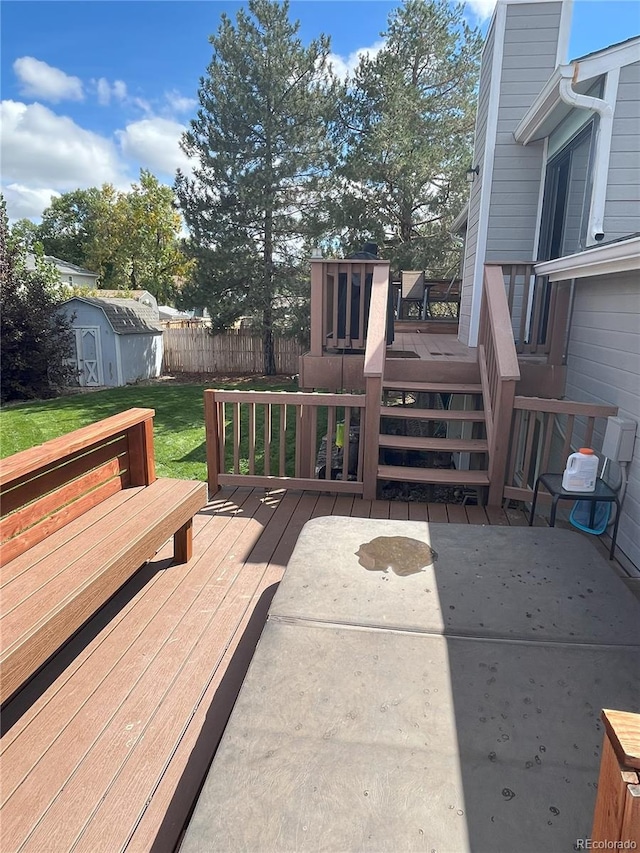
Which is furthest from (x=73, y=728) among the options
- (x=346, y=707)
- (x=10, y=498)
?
(x=346, y=707)

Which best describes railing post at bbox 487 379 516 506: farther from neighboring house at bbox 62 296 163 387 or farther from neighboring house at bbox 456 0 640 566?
neighboring house at bbox 62 296 163 387

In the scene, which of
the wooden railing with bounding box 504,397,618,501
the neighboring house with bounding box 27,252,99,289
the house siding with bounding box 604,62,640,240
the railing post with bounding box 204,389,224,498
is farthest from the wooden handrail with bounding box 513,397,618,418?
the neighboring house with bounding box 27,252,99,289

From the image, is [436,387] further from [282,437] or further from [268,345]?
[268,345]

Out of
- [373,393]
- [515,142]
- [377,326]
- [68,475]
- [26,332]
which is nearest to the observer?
[68,475]

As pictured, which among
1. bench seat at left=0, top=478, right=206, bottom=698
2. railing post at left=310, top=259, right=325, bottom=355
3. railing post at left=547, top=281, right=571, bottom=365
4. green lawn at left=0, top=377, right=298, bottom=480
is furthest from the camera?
green lawn at left=0, top=377, right=298, bottom=480

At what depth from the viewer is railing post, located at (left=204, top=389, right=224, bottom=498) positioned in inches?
160

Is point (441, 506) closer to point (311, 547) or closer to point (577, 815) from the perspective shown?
point (311, 547)

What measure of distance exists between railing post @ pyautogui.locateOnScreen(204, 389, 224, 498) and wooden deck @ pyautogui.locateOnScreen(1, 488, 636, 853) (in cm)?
107

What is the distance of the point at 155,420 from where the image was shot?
905 cm

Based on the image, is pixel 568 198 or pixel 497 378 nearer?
pixel 497 378

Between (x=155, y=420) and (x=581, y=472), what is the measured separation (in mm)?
7571

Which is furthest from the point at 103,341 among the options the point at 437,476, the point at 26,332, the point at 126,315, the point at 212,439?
the point at 437,476

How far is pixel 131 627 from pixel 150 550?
39cm

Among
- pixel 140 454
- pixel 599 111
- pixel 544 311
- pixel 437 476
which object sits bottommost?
pixel 437 476
